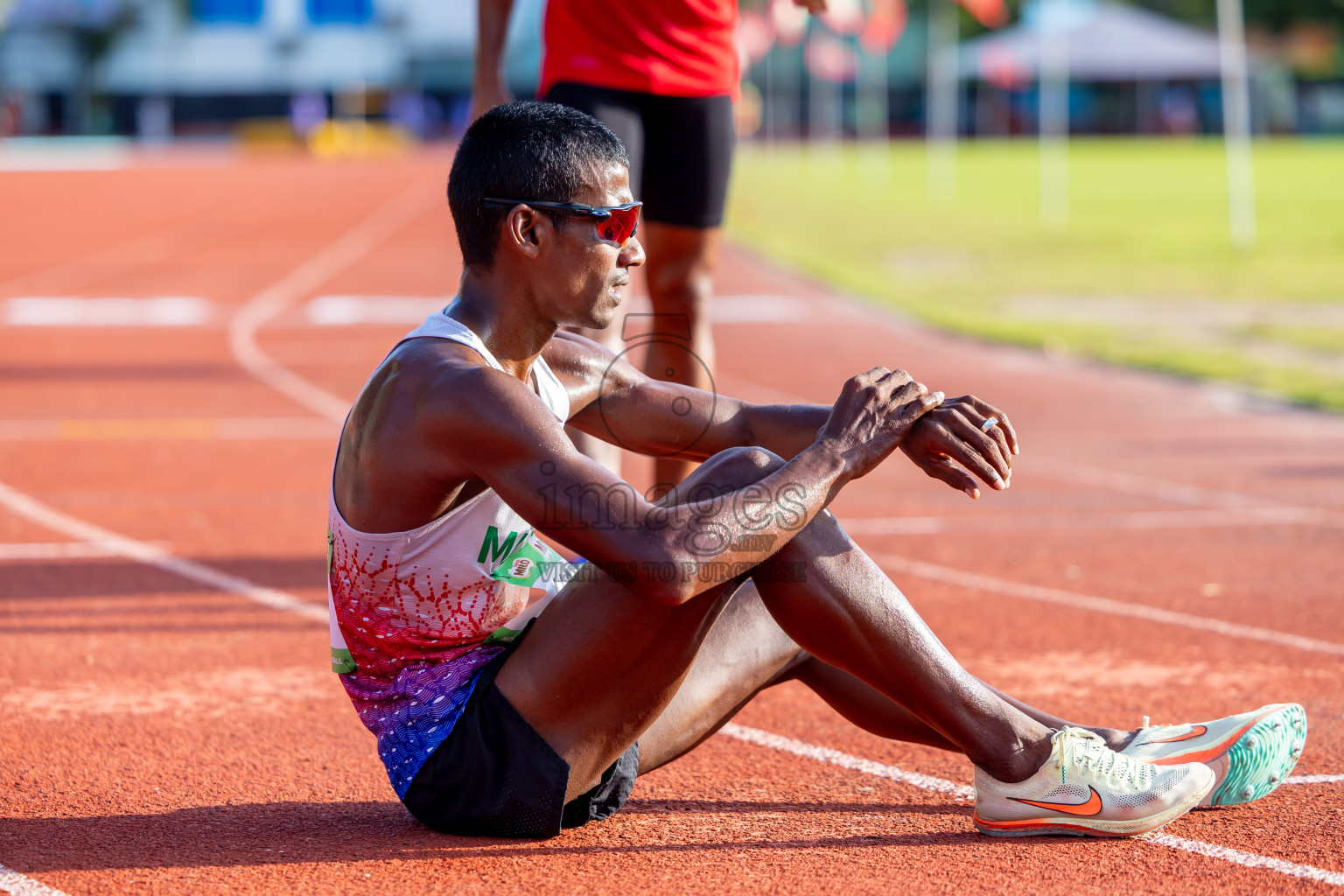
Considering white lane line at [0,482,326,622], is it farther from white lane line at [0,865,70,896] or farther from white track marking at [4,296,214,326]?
white track marking at [4,296,214,326]

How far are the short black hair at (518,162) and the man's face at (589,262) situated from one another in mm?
29

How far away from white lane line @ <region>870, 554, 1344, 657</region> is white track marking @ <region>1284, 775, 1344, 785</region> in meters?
1.06

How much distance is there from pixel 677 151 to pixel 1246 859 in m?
2.76

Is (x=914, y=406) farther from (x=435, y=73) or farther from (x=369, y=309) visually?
(x=435, y=73)

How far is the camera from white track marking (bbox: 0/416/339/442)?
751 centimetres

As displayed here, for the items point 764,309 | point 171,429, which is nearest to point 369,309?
point 764,309

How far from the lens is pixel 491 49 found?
4828mm

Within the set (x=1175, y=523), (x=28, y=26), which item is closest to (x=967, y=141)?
(x=28, y=26)

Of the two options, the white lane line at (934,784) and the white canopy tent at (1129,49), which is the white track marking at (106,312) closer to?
A: the white lane line at (934,784)

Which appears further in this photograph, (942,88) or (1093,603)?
(942,88)

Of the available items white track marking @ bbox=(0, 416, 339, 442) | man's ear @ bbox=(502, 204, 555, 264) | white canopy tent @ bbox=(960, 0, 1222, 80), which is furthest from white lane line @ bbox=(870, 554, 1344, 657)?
white canopy tent @ bbox=(960, 0, 1222, 80)

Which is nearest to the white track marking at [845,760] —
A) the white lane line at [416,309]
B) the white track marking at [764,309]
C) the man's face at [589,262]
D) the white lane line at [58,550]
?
the man's face at [589,262]

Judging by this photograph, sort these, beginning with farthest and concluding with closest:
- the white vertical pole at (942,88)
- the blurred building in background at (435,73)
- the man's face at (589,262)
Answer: the blurred building in background at (435,73), the white vertical pole at (942,88), the man's face at (589,262)

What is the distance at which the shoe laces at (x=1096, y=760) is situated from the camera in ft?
8.60
